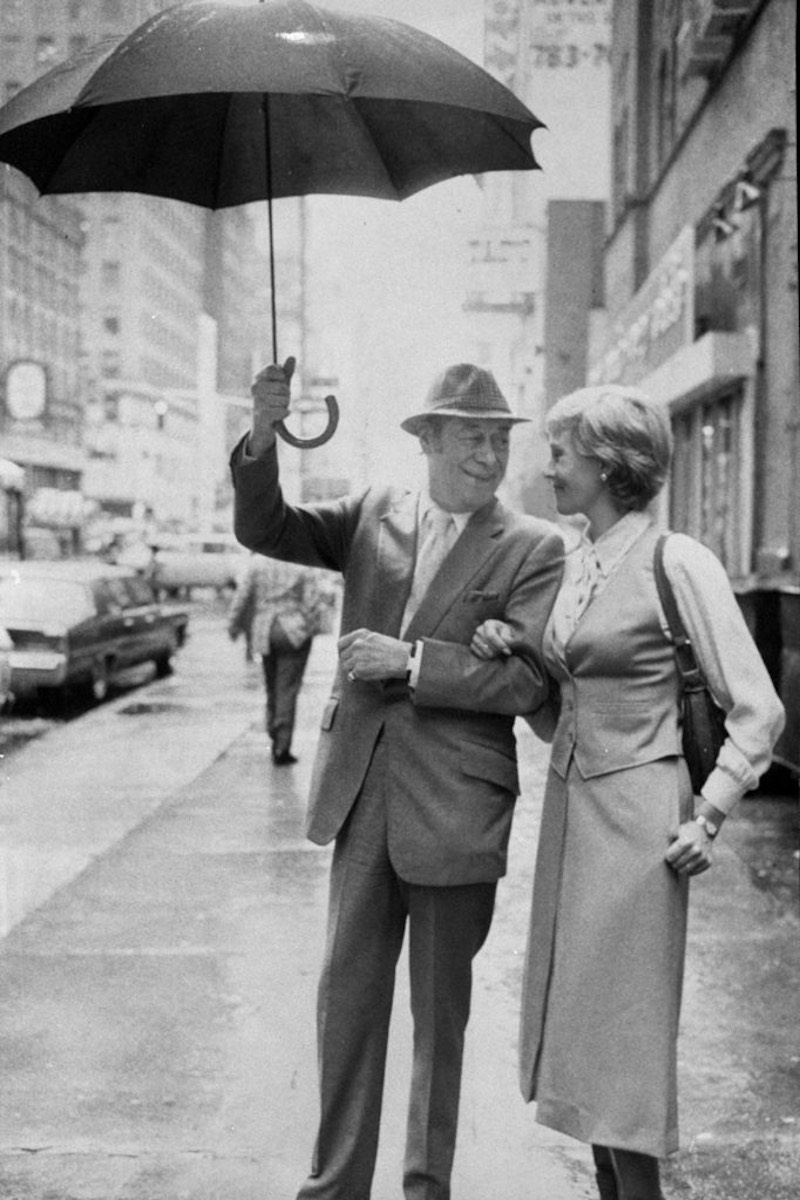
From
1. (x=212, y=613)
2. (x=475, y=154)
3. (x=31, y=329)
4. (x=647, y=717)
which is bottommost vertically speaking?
(x=212, y=613)

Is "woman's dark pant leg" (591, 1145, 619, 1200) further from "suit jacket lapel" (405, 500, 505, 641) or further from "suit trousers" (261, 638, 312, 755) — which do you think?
"suit trousers" (261, 638, 312, 755)

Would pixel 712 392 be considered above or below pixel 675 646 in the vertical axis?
above

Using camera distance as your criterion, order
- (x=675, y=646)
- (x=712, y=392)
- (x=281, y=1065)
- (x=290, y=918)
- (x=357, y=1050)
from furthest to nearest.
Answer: (x=712, y=392) → (x=290, y=918) → (x=281, y=1065) → (x=357, y=1050) → (x=675, y=646)

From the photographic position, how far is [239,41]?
11.9 ft

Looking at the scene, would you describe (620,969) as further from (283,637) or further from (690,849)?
(283,637)

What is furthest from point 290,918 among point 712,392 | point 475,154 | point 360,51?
point 712,392

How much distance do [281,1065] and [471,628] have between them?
1.98 metres

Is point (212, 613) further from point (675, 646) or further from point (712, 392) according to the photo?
point (675, 646)

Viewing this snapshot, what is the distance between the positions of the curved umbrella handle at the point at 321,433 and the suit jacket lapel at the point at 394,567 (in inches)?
9.5

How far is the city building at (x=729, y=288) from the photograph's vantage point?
45.7 ft

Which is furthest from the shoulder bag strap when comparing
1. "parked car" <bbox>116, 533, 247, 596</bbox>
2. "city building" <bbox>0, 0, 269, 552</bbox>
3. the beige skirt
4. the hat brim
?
"parked car" <bbox>116, 533, 247, 596</bbox>

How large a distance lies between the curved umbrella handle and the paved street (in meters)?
1.88

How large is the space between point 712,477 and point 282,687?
901 cm

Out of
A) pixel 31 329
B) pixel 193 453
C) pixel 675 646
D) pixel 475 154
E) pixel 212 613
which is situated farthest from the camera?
pixel 193 453
